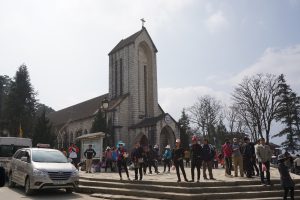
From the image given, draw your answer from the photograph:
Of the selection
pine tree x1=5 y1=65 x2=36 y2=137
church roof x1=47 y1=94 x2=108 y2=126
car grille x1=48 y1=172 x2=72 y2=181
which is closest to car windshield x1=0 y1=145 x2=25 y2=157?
car grille x1=48 y1=172 x2=72 y2=181

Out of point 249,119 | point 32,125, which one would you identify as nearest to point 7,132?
point 32,125

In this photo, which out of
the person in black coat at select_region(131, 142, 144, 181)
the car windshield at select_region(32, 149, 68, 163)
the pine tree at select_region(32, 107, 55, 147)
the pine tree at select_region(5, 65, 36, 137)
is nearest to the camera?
the car windshield at select_region(32, 149, 68, 163)

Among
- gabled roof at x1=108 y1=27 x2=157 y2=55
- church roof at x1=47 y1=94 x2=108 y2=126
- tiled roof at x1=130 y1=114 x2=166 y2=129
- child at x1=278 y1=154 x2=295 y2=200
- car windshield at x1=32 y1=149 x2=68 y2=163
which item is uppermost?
gabled roof at x1=108 y1=27 x2=157 y2=55

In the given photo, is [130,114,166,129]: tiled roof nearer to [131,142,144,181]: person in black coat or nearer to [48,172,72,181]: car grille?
[131,142,144,181]: person in black coat

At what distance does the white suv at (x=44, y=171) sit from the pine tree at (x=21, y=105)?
1484 inches

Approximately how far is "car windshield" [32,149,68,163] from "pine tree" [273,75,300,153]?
38282mm

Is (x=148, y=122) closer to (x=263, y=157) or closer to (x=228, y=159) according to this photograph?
(x=228, y=159)

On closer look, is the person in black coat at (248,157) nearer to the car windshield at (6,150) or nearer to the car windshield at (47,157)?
the car windshield at (47,157)

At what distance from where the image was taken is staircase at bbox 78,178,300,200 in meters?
11.9

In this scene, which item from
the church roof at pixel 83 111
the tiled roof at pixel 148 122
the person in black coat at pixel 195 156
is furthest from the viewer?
the church roof at pixel 83 111

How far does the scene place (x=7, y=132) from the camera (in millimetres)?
52438

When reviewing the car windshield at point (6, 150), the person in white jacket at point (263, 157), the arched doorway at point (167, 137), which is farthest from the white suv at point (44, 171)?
the arched doorway at point (167, 137)

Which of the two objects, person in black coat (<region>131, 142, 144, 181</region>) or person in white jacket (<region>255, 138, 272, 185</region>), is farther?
person in black coat (<region>131, 142, 144, 181</region>)

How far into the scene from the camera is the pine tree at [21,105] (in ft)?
166
